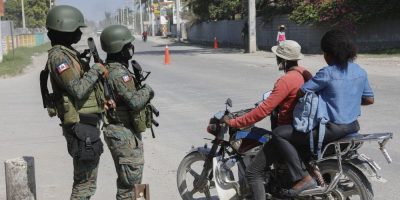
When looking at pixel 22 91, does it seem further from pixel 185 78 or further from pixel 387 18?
pixel 387 18

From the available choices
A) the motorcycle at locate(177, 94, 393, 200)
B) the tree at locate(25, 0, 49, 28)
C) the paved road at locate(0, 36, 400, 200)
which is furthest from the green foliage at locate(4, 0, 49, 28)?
the motorcycle at locate(177, 94, 393, 200)

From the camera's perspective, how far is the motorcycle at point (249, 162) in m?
4.21

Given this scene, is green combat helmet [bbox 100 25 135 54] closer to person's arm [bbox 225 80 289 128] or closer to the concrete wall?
person's arm [bbox 225 80 289 128]

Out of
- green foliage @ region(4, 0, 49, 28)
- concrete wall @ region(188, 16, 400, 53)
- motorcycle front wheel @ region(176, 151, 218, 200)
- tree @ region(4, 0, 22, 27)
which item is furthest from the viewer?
tree @ region(4, 0, 22, 27)

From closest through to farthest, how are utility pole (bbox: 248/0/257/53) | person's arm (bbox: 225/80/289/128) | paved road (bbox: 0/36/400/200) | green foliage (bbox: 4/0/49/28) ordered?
1. person's arm (bbox: 225/80/289/128)
2. paved road (bbox: 0/36/400/200)
3. utility pole (bbox: 248/0/257/53)
4. green foliage (bbox: 4/0/49/28)

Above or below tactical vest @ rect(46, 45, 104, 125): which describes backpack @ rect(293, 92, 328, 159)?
below

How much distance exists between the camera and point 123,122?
4.26 meters

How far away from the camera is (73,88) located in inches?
153

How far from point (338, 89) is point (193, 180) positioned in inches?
65.4

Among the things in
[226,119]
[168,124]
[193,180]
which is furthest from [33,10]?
[226,119]

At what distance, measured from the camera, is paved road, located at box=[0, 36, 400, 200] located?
6.25 meters

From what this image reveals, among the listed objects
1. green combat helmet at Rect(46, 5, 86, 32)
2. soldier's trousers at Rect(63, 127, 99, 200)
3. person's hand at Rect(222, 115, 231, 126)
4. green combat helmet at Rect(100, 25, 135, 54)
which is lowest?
soldier's trousers at Rect(63, 127, 99, 200)

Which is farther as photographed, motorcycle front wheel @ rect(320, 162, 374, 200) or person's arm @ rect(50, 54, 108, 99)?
motorcycle front wheel @ rect(320, 162, 374, 200)

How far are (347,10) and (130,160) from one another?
24258mm
